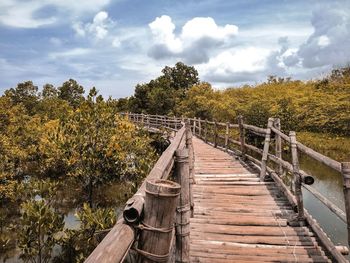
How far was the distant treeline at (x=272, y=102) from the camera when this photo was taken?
19750 mm

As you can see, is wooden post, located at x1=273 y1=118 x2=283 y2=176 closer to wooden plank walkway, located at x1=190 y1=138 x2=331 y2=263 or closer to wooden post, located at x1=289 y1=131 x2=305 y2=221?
wooden plank walkway, located at x1=190 y1=138 x2=331 y2=263

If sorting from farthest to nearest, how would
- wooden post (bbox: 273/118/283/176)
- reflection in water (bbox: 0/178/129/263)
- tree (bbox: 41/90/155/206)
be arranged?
reflection in water (bbox: 0/178/129/263)
tree (bbox: 41/90/155/206)
wooden post (bbox: 273/118/283/176)

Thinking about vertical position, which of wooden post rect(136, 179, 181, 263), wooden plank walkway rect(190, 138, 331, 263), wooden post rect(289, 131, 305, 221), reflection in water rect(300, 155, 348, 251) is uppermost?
wooden post rect(136, 179, 181, 263)

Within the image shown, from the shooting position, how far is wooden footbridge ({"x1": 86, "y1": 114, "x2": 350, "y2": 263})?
6.15ft

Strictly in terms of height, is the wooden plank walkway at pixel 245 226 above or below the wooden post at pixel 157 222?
below

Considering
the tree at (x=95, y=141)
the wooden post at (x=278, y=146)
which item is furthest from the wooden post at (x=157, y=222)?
the tree at (x=95, y=141)

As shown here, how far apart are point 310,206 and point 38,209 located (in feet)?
23.8

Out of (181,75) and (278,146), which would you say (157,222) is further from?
(181,75)

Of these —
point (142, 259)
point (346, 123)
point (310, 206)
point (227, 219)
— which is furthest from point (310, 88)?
point (142, 259)

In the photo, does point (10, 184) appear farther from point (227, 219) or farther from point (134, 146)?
point (227, 219)

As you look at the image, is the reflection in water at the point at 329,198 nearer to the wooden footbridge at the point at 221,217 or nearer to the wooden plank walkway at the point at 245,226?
the wooden footbridge at the point at 221,217

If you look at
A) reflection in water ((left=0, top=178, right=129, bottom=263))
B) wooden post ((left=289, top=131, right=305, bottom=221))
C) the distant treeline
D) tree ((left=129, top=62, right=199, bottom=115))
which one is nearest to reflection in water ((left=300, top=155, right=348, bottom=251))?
wooden post ((left=289, top=131, right=305, bottom=221))

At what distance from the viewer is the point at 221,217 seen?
210 inches

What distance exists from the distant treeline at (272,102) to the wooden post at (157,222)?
57.0 ft
